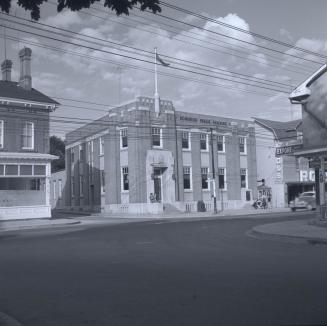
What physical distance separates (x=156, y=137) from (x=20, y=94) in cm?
1330

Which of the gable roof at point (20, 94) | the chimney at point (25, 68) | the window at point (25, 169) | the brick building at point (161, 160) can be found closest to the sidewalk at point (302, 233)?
the window at point (25, 169)

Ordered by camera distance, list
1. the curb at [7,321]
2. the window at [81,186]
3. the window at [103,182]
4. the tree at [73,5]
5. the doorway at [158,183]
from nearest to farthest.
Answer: the tree at [73,5], the curb at [7,321], the doorway at [158,183], the window at [103,182], the window at [81,186]

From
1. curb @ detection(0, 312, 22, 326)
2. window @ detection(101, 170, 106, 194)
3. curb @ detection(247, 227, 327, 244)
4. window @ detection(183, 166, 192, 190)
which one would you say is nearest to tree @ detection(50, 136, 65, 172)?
window @ detection(101, 170, 106, 194)

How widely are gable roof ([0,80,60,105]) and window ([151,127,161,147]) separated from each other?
1077cm

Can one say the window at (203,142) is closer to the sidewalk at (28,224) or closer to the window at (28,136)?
the window at (28,136)

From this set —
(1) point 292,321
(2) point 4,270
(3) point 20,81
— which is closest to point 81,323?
(1) point 292,321

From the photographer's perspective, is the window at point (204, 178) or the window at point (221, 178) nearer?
the window at point (204, 178)

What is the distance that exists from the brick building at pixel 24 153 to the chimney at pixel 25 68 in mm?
752

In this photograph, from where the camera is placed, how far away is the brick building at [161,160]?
4316 centimetres

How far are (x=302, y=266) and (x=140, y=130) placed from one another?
107 feet

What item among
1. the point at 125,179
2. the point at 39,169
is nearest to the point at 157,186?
the point at 125,179

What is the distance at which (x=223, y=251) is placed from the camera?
14.9 metres

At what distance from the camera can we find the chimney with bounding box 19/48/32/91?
37.6 m

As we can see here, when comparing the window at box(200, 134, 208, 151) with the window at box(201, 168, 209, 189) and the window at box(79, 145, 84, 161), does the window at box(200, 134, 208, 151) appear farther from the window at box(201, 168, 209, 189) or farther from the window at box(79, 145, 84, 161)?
the window at box(79, 145, 84, 161)
